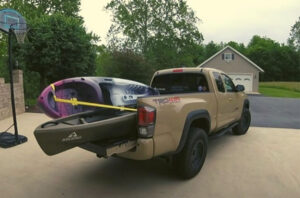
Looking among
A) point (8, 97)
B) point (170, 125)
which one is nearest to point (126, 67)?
point (8, 97)

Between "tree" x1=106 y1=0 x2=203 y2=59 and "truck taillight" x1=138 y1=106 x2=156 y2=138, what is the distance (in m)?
24.0

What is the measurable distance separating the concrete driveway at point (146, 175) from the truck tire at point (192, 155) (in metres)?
0.15

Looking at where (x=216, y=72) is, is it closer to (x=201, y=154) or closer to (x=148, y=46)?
(x=201, y=154)

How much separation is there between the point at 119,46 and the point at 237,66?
1393cm

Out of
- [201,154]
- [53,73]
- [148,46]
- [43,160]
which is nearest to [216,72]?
[201,154]

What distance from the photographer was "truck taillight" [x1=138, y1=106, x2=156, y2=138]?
287cm

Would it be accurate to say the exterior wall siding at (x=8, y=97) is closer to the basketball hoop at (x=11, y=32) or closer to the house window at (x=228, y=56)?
the basketball hoop at (x=11, y=32)

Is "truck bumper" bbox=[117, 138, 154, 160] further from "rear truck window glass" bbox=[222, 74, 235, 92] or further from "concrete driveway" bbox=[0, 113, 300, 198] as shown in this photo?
"rear truck window glass" bbox=[222, 74, 235, 92]

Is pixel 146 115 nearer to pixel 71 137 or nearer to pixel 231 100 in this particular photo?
pixel 71 137

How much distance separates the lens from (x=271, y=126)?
7.98m

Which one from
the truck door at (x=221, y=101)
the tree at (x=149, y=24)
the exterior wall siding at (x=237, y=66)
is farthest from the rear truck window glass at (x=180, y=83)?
the exterior wall siding at (x=237, y=66)

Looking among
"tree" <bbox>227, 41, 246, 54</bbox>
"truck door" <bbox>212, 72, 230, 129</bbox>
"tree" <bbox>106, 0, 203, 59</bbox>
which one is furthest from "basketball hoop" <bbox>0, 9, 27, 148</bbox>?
"tree" <bbox>227, 41, 246, 54</bbox>

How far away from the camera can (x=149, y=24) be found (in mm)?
A: 27359

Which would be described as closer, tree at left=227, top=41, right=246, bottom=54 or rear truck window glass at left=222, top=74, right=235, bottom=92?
rear truck window glass at left=222, top=74, right=235, bottom=92
